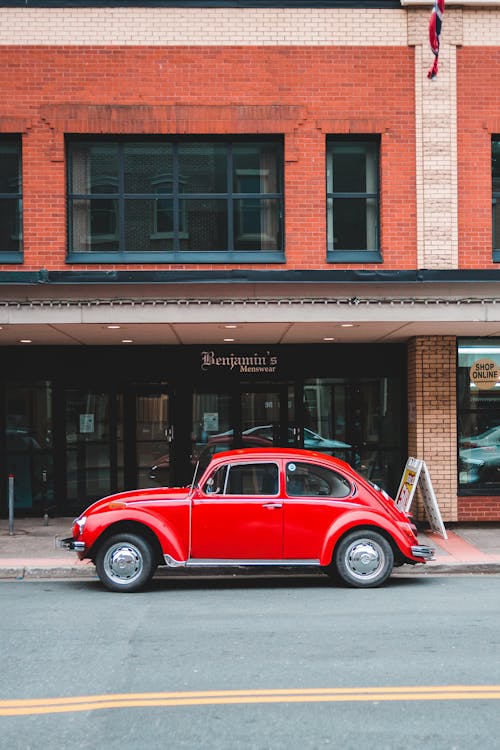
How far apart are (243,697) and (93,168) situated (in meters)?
9.69

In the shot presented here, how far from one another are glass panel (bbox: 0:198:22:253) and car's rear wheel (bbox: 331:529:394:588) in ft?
24.5

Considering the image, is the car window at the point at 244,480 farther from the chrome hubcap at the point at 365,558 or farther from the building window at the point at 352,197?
the building window at the point at 352,197

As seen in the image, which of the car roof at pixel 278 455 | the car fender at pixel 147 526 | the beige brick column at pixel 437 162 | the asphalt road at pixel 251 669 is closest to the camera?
the asphalt road at pixel 251 669

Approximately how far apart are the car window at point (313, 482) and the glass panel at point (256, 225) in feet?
16.4

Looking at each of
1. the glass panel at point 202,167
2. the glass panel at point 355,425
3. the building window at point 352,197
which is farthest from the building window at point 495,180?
the glass panel at point 202,167

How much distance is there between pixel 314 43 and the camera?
1237 centimetres

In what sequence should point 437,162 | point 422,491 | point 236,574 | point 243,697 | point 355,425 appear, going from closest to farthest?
point 243,697 → point 236,574 → point 422,491 → point 437,162 → point 355,425

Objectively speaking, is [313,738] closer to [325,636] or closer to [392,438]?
[325,636]

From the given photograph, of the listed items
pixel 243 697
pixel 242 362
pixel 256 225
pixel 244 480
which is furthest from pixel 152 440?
pixel 243 697

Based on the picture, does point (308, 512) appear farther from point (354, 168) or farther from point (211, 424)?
point (354, 168)

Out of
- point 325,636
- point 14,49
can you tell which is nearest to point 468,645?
point 325,636

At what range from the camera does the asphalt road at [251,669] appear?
4.61 metres

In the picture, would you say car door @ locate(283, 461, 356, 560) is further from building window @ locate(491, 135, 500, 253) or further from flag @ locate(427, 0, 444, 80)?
flag @ locate(427, 0, 444, 80)

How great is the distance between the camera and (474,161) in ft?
40.4
